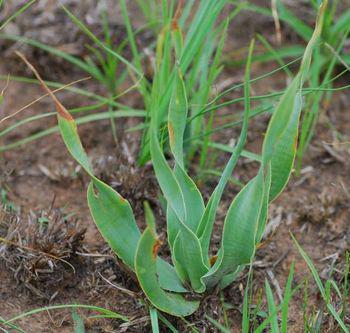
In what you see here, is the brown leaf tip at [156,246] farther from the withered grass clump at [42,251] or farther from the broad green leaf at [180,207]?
the withered grass clump at [42,251]

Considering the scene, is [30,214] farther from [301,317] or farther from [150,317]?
[301,317]

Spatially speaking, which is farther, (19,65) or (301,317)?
(19,65)

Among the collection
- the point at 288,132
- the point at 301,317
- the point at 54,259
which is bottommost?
the point at 301,317

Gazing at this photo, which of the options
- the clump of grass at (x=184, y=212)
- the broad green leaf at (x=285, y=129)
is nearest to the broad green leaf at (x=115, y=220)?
the clump of grass at (x=184, y=212)

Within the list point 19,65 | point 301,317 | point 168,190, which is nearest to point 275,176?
point 168,190

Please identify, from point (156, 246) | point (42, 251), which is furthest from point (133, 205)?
point (156, 246)

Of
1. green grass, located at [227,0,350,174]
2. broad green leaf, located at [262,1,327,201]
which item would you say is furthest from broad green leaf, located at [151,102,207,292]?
green grass, located at [227,0,350,174]
